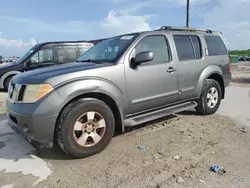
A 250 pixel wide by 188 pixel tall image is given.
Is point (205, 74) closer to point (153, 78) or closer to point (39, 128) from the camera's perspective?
point (153, 78)

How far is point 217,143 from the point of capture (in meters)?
3.76

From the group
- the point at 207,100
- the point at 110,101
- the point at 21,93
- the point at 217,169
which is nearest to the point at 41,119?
the point at 21,93

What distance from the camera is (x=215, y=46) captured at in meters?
5.55

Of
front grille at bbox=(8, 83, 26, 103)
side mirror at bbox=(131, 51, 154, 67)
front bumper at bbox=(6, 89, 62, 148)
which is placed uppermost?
side mirror at bbox=(131, 51, 154, 67)

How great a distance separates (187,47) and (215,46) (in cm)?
110

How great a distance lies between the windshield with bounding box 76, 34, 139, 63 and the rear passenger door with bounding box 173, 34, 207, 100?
104 cm

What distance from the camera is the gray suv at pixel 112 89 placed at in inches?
122

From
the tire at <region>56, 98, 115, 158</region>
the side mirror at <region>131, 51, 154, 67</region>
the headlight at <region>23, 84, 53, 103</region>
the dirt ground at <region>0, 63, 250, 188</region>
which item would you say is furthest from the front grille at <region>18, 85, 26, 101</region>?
the side mirror at <region>131, 51, 154, 67</region>

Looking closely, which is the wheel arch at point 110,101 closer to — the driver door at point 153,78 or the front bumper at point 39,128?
the driver door at point 153,78

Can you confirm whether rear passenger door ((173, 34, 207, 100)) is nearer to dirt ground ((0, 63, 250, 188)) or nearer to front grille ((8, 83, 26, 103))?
dirt ground ((0, 63, 250, 188))

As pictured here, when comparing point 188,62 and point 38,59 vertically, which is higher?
point 38,59

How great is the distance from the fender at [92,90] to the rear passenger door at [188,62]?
4.72 feet

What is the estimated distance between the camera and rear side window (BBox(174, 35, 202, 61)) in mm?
4648

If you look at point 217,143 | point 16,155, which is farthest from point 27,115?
point 217,143
